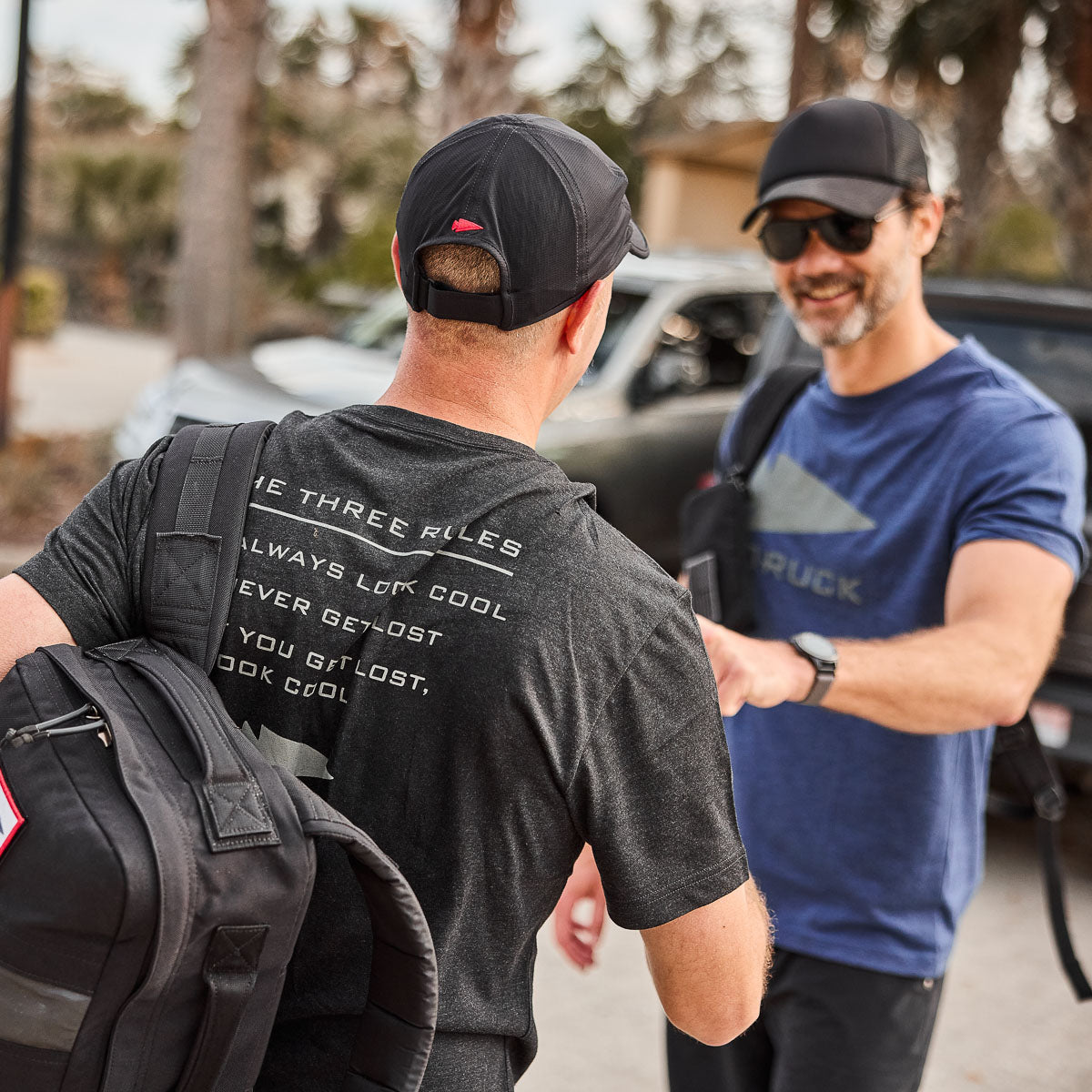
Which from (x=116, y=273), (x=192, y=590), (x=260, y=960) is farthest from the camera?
(x=116, y=273)

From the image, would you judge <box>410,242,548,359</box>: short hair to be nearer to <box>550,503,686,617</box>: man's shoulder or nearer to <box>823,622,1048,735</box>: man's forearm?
<box>550,503,686,617</box>: man's shoulder

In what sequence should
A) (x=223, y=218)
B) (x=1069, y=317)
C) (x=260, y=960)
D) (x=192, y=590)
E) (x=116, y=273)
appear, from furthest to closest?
(x=116, y=273), (x=223, y=218), (x=1069, y=317), (x=192, y=590), (x=260, y=960)

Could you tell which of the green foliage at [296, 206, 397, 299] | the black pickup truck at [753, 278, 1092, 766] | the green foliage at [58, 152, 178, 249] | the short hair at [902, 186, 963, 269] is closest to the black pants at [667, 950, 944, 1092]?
the short hair at [902, 186, 963, 269]

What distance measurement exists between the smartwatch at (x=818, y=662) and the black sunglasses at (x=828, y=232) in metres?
0.87

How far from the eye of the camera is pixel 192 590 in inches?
47.4

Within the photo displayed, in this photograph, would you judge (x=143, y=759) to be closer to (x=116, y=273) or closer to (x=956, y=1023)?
(x=956, y=1023)

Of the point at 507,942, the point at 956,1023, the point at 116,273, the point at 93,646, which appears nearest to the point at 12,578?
the point at 93,646

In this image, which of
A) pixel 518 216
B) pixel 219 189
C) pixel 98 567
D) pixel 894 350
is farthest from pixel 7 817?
pixel 219 189

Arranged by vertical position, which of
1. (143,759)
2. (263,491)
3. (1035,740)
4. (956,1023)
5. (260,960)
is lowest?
(956,1023)

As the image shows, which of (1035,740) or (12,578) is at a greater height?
(12,578)

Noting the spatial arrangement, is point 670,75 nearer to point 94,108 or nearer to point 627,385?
point 94,108

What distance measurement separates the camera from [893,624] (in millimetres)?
2047

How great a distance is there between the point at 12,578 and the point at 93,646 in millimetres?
101

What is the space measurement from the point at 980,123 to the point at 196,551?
16.8 metres
